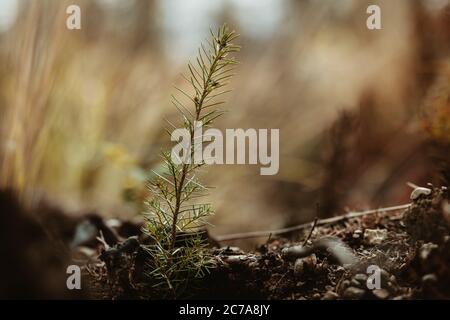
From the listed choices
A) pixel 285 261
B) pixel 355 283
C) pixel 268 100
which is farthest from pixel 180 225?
pixel 268 100

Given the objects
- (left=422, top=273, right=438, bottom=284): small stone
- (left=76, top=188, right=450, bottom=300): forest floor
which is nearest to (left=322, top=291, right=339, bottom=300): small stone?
(left=76, top=188, right=450, bottom=300): forest floor

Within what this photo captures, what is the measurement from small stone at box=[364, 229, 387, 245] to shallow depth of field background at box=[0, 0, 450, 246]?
0.69ft

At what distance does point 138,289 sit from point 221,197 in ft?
1.55

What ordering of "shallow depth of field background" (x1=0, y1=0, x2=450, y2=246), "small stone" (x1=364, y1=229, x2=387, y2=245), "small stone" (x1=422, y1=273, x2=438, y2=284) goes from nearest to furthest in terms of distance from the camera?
"small stone" (x1=422, y1=273, x2=438, y2=284), "small stone" (x1=364, y1=229, x2=387, y2=245), "shallow depth of field background" (x1=0, y1=0, x2=450, y2=246)

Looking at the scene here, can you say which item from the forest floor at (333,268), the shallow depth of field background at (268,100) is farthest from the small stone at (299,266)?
the shallow depth of field background at (268,100)

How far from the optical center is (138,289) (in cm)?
87

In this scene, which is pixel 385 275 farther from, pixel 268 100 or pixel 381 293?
pixel 268 100

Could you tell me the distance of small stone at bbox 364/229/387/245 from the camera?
2.99 feet

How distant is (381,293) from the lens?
81 cm

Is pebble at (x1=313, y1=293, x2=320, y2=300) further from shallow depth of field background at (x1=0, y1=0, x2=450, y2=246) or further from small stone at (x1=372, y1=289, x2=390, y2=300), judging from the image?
shallow depth of field background at (x1=0, y1=0, x2=450, y2=246)

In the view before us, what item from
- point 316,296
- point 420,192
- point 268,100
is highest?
point 268,100

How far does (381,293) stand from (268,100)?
631 millimetres
